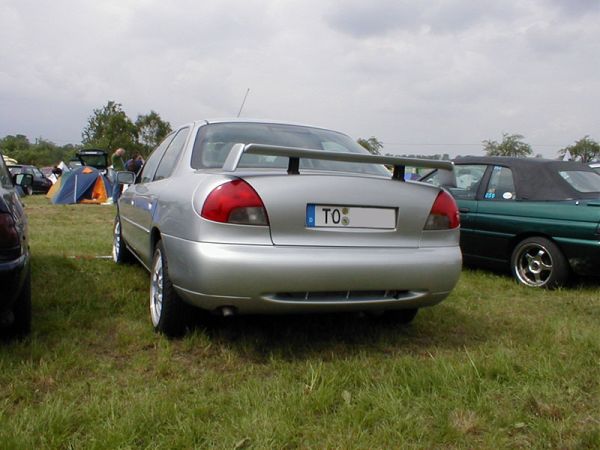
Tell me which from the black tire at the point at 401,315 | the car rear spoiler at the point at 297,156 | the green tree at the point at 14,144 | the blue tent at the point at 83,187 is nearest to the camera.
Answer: the car rear spoiler at the point at 297,156

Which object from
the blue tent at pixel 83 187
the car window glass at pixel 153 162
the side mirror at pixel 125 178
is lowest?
the blue tent at pixel 83 187

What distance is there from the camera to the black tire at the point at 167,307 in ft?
10.3

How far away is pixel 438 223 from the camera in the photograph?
3.18 meters

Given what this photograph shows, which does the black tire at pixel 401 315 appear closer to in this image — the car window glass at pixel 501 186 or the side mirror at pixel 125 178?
the car window glass at pixel 501 186

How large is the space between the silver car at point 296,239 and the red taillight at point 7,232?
0.77m

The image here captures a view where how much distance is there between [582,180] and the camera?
542 cm

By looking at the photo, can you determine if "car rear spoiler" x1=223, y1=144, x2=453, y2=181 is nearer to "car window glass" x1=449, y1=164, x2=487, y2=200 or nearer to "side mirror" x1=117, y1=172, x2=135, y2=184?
"side mirror" x1=117, y1=172, x2=135, y2=184

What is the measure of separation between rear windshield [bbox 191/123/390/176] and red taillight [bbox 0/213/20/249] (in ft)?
3.43

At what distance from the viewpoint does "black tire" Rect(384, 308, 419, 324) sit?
12.0ft

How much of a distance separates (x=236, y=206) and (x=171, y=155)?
61.0 inches

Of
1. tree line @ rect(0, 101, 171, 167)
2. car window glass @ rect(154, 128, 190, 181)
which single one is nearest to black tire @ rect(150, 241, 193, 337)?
car window glass @ rect(154, 128, 190, 181)

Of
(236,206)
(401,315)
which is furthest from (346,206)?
(401,315)

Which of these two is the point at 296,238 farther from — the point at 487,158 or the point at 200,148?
the point at 487,158

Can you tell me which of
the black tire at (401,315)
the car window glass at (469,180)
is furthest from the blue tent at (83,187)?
the black tire at (401,315)
